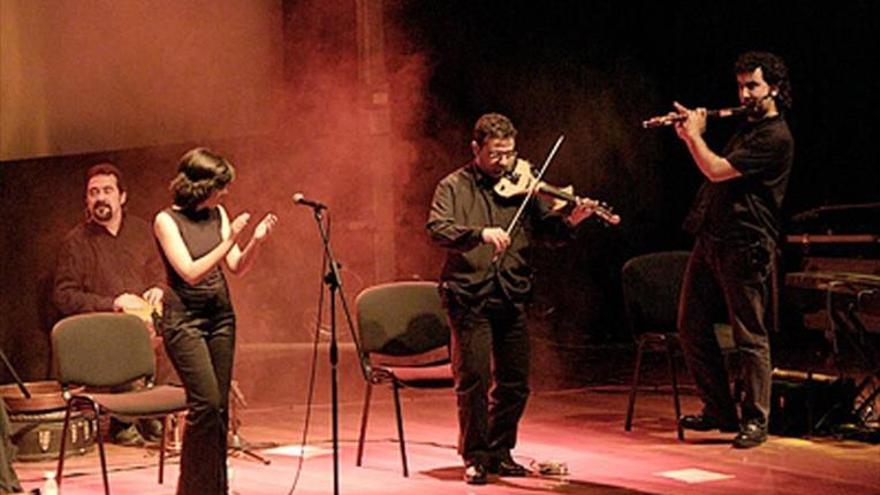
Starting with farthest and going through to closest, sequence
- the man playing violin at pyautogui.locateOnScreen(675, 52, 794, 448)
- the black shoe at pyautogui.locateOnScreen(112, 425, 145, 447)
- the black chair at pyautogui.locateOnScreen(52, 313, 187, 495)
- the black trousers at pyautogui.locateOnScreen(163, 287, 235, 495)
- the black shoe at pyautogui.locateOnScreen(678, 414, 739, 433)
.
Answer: the black shoe at pyautogui.locateOnScreen(112, 425, 145, 447)
the black shoe at pyautogui.locateOnScreen(678, 414, 739, 433)
the man playing violin at pyautogui.locateOnScreen(675, 52, 794, 448)
the black chair at pyautogui.locateOnScreen(52, 313, 187, 495)
the black trousers at pyautogui.locateOnScreen(163, 287, 235, 495)

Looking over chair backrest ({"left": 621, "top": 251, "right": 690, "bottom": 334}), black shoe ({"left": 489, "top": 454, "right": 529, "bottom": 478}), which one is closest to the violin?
black shoe ({"left": 489, "top": 454, "right": 529, "bottom": 478})

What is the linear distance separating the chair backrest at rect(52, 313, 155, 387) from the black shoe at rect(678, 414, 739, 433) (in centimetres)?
259

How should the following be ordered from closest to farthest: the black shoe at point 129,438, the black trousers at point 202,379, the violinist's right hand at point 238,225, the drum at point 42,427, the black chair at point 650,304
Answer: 1. the violinist's right hand at point 238,225
2. the black trousers at point 202,379
3. the drum at point 42,427
4. the black chair at point 650,304
5. the black shoe at point 129,438

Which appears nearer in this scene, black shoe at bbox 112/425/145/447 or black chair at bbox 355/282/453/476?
black chair at bbox 355/282/453/476

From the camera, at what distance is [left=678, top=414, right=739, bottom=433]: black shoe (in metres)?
7.34

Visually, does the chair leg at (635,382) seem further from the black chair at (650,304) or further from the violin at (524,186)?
the violin at (524,186)

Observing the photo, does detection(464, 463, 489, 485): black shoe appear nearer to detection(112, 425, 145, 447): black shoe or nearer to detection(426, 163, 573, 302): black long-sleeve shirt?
detection(426, 163, 573, 302): black long-sleeve shirt

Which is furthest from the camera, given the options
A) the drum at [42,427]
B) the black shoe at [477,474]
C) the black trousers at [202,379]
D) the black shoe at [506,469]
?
the drum at [42,427]

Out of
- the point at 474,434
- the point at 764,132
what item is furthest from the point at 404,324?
the point at 764,132

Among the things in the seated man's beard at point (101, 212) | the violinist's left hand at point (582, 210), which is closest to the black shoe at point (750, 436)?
the violinist's left hand at point (582, 210)

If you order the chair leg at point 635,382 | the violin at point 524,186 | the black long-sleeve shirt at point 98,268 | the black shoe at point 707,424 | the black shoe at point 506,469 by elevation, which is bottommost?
the black shoe at point 506,469

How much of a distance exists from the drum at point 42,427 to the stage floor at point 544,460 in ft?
0.24

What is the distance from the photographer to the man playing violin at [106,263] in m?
7.47

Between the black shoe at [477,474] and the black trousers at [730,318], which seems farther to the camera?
the black trousers at [730,318]
